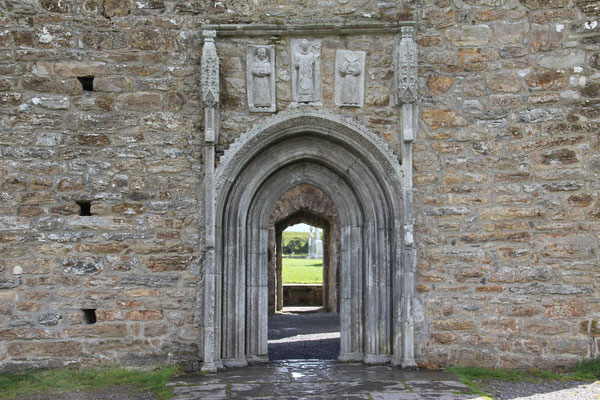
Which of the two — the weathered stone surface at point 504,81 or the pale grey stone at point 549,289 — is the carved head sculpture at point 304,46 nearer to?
the weathered stone surface at point 504,81

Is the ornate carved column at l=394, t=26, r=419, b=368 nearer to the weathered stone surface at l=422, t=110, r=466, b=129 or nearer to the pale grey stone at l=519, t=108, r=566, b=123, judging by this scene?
the weathered stone surface at l=422, t=110, r=466, b=129

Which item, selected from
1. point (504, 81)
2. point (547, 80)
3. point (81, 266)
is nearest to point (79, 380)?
point (81, 266)

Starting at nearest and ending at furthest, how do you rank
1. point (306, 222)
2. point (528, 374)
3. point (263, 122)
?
point (528, 374)
point (263, 122)
point (306, 222)

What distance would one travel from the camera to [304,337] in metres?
8.79

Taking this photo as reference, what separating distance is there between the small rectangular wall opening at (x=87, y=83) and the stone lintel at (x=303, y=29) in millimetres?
1281

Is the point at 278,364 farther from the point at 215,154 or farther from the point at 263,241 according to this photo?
the point at 215,154

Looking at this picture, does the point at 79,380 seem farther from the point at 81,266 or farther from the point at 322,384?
the point at 322,384

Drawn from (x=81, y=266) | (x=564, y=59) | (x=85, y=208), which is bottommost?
(x=81, y=266)

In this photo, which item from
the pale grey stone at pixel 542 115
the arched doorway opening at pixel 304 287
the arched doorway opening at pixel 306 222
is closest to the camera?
the pale grey stone at pixel 542 115

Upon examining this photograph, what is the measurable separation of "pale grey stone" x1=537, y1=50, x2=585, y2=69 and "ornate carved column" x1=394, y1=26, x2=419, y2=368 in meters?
1.39

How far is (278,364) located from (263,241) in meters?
1.31

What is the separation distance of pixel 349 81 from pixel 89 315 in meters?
3.55

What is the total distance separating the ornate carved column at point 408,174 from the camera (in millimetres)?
6020

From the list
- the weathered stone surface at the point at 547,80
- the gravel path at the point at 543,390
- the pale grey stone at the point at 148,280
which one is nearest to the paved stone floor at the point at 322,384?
the gravel path at the point at 543,390
